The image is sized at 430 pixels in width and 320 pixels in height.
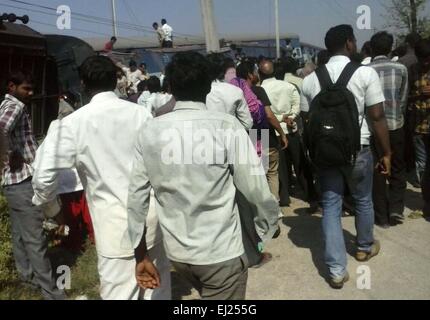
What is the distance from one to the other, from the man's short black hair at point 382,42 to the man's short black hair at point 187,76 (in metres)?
2.87

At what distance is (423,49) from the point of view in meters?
4.58

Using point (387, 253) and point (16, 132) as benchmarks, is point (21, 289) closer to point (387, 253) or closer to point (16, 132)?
point (16, 132)

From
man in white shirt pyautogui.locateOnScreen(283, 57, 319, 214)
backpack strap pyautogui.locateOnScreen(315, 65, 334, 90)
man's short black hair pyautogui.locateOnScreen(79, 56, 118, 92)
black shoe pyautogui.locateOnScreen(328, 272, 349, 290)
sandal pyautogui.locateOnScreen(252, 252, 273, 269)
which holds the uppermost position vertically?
man's short black hair pyautogui.locateOnScreen(79, 56, 118, 92)

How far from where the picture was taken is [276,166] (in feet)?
16.4

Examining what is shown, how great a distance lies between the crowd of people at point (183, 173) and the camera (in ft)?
7.07

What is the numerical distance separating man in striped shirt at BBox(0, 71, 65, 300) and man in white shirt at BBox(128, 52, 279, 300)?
1561mm

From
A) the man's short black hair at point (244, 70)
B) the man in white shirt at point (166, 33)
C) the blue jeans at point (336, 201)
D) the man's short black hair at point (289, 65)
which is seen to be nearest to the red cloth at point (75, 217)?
the man's short black hair at point (244, 70)

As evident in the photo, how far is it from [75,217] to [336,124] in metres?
2.84

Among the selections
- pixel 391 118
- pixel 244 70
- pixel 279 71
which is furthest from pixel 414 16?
pixel 244 70

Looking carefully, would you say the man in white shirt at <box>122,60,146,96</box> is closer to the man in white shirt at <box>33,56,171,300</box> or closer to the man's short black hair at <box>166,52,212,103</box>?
the man in white shirt at <box>33,56,171,300</box>

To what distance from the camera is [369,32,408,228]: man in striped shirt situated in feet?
14.7

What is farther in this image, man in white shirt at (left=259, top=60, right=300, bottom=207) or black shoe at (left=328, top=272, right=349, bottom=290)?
man in white shirt at (left=259, top=60, right=300, bottom=207)

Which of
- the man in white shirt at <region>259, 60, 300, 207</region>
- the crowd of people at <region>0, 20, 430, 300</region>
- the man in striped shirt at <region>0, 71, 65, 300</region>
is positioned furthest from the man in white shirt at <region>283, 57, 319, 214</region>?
the man in striped shirt at <region>0, 71, 65, 300</region>

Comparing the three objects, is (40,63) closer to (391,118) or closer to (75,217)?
(75,217)
